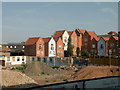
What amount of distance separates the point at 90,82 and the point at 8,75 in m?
15.8

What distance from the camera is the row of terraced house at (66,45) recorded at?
46.4 metres

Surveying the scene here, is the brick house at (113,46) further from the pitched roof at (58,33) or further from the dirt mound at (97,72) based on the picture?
the dirt mound at (97,72)

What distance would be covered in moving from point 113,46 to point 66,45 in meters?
14.1

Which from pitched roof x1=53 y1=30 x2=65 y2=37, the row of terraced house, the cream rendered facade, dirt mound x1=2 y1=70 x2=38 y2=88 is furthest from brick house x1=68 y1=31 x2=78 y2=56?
dirt mound x1=2 y1=70 x2=38 y2=88

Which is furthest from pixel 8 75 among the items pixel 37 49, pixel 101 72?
pixel 37 49

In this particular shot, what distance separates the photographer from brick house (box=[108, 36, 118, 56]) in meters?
45.6

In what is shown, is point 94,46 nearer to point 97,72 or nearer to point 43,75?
point 43,75

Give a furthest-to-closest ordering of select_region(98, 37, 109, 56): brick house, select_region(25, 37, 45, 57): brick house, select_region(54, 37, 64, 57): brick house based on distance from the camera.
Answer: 1. select_region(54, 37, 64, 57): brick house
2. select_region(98, 37, 109, 56): brick house
3. select_region(25, 37, 45, 57): brick house

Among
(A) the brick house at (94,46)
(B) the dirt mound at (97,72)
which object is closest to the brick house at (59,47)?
(A) the brick house at (94,46)

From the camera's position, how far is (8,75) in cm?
2169

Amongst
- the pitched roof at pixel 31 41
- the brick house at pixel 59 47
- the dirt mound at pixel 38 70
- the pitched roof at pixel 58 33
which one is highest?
the pitched roof at pixel 58 33

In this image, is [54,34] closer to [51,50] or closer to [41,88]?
[51,50]

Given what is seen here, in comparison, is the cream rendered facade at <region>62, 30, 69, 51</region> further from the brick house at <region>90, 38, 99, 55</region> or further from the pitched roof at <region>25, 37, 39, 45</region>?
the pitched roof at <region>25, 37, 39, 45</region>

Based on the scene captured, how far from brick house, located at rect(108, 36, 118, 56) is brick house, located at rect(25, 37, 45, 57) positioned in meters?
17.7
